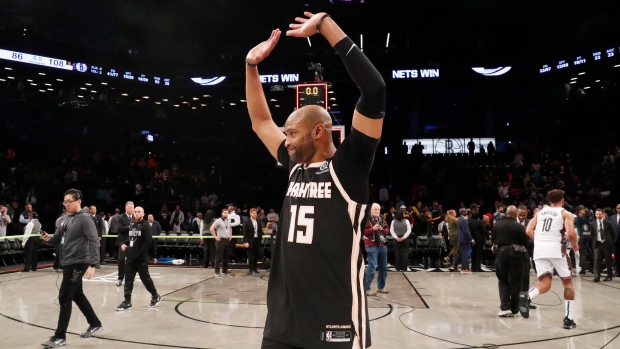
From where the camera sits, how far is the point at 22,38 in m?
24.2

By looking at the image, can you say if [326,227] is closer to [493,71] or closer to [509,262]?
[509,262]

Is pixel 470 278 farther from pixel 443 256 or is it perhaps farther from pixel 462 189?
pixel 462 189

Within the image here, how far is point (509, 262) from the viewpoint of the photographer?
8477 mm

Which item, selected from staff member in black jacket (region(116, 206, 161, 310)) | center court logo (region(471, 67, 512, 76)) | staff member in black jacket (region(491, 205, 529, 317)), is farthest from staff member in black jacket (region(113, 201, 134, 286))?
center court logo (region(471, 67, 512, 76))

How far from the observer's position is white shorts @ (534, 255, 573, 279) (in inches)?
303

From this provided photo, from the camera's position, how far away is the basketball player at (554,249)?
25.2 feet

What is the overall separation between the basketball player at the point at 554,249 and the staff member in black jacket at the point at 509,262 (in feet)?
1.31

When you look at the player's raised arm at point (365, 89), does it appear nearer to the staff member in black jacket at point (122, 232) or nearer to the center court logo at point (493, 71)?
the staff member in black jacket at point (122, 232)

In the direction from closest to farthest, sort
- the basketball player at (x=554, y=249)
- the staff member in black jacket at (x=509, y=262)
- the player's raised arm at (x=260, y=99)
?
1. the player's raised arm at (x=260, y=99)
2. the basketball player at (x=554, y=249)
3. the staff member in black jacket at (x=509, y=262)

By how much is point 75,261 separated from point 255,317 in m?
3.11

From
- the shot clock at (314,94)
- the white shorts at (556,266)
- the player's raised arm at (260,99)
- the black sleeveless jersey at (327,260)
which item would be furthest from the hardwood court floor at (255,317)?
the black sleeveless jersey at (327,260)

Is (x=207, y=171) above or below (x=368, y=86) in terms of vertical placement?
above

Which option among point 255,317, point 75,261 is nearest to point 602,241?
point 255,317

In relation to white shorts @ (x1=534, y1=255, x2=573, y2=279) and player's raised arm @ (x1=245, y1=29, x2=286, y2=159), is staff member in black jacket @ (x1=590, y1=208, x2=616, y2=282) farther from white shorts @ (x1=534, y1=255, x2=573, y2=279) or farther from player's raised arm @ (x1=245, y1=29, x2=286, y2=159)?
player's raised arm @ (x1=245, y1=29, x2=286, y2=159)
